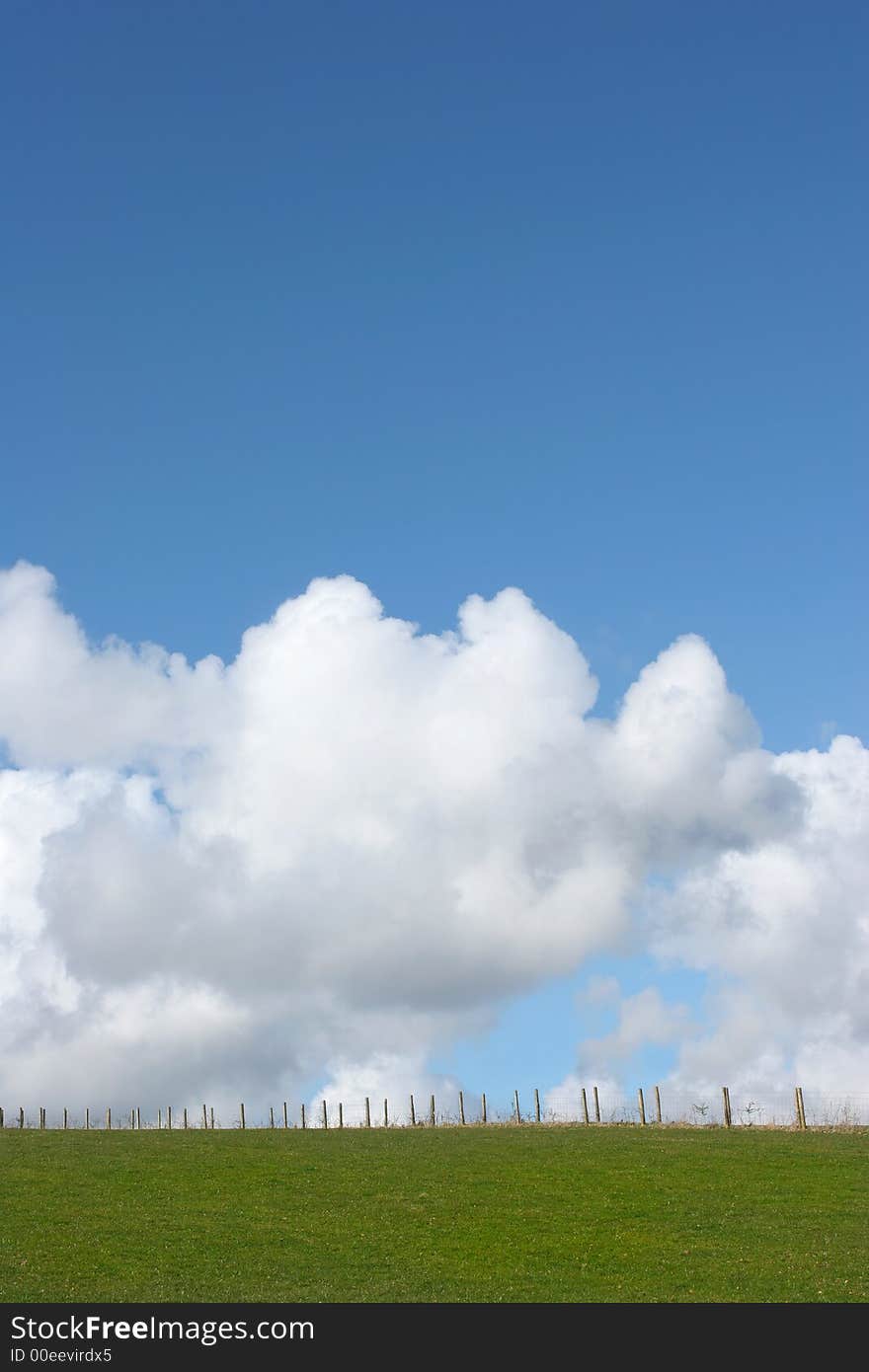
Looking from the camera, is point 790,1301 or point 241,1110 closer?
point 790,1301

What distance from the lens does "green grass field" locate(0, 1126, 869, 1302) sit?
37.8m

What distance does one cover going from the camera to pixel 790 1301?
36125mm

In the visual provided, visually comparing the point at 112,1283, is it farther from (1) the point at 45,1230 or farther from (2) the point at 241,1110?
(2) the point at 241,1110

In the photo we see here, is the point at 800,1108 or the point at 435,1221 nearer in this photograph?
the point at 435,1221

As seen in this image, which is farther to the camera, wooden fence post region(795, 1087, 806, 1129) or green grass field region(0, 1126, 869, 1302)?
wooden fence post region(795, 1087, 806, 1129)

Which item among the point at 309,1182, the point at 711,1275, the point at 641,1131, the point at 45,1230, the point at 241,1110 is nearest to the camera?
the point at 711,1275

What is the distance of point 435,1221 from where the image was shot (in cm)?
4719

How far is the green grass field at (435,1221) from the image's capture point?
37750 millimetres

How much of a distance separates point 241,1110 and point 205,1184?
50.3 metres

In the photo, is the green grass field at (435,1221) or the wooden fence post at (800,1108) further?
the wooden fence post at (800,1108)
